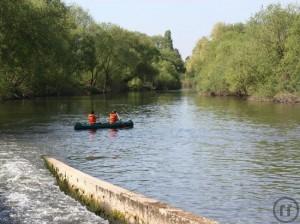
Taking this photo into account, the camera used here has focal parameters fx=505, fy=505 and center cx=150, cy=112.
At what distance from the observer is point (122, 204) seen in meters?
13.7

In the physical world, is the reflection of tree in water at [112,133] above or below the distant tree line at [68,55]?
below

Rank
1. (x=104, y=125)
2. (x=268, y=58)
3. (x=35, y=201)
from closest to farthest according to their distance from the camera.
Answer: (x=35, y=201), (x=104, y=125), (x=268, y=58)

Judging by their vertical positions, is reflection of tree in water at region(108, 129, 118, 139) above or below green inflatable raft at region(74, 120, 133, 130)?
below

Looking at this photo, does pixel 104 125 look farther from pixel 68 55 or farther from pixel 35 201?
pixel 68 55

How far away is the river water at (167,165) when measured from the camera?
53.6 ft

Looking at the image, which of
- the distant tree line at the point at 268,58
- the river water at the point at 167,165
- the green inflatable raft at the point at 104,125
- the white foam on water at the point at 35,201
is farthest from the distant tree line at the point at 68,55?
the white foam on water at the point at 35,201

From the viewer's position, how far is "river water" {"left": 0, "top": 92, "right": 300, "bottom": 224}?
53.6 ft

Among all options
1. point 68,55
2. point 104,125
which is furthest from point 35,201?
point 68,55

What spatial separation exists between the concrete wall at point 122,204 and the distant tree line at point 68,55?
39031 mm

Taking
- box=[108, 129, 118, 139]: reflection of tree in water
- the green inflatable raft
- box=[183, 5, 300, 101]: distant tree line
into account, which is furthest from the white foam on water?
box=[183, 5, 300, 101]: distant tree line

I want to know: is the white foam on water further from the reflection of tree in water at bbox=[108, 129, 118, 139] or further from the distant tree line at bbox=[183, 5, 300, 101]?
the distant tree line at bbox=[183, 5, 300, 101]

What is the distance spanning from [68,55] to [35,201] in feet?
241

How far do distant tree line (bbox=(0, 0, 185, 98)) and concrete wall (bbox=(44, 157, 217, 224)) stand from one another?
39031 millimetres

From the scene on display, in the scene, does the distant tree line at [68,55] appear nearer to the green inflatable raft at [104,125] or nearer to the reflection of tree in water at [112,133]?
the green inflatable raft at [104,125]
